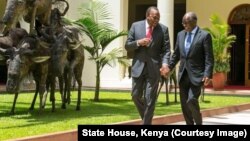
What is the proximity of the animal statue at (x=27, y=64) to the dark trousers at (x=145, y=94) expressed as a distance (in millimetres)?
2899

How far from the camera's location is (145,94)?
8.73 m

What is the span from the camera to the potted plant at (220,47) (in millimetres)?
22188

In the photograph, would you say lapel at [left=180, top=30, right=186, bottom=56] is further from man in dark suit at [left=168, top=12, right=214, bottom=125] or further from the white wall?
the white wall

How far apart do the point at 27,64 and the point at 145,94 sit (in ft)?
10.7

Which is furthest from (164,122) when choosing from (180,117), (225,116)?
(225,116)

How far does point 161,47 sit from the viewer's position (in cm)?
885

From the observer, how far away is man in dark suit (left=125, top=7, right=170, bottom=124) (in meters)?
8.68

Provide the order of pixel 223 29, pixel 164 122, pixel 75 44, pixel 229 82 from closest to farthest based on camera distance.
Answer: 1. pixel 164 122
2. pixel 75 44
3. pixel 223 29
4. pixel 229 82

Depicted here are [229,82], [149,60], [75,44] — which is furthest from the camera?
[229,82]

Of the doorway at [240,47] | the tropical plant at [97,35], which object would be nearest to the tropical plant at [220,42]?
the doorway at [240,47]

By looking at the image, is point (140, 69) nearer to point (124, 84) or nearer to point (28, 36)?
point (28, 36)

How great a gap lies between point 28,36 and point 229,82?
53.9 ft

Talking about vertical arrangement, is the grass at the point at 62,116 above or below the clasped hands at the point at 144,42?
below
